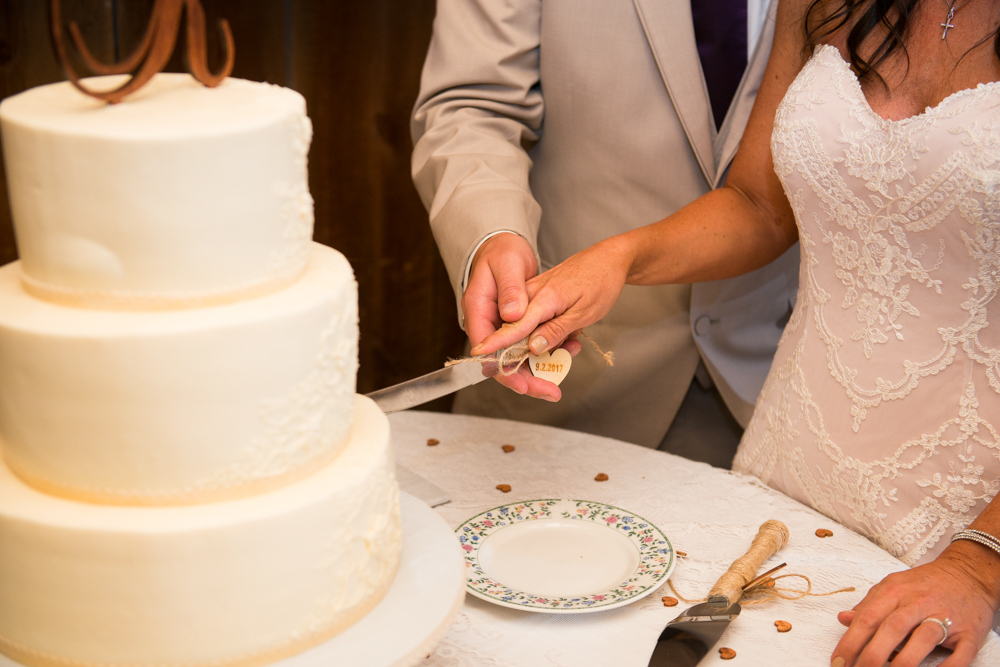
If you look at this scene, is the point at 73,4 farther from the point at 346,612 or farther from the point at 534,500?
the point at 346,612

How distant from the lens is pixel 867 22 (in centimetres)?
177

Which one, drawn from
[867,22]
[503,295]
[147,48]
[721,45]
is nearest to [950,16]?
[867,22]

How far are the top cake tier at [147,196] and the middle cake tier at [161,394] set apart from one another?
33mm

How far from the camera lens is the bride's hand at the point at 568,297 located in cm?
158

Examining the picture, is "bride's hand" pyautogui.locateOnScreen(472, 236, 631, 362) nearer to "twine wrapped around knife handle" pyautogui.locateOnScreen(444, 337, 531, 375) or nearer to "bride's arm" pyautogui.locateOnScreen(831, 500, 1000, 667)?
"twine wrapped around knife handle" pyautogui.locateOnScreen(444, 337, 531, 375)

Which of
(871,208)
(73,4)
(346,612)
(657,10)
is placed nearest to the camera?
(346,612)

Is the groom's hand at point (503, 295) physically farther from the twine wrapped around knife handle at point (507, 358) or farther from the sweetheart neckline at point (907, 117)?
the sweetheart neckline at point (907, 117)

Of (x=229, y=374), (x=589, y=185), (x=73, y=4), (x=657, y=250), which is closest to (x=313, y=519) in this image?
(x=229, y=374)

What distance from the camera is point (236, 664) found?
1.03m

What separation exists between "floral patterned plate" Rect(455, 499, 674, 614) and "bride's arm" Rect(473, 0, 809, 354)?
40cm

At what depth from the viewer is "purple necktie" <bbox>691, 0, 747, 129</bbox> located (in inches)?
88.6

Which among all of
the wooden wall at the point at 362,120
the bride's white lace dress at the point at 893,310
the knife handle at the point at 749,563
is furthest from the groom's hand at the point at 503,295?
the wooden wall at the point at 362,120

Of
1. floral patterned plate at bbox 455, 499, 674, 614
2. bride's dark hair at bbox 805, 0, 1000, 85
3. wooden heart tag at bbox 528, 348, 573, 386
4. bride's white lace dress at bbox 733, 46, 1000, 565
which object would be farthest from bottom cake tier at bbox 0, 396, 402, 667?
bride's dark hair at bbox 805, 0, 1000, 85

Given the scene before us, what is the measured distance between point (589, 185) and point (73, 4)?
1841 mm
